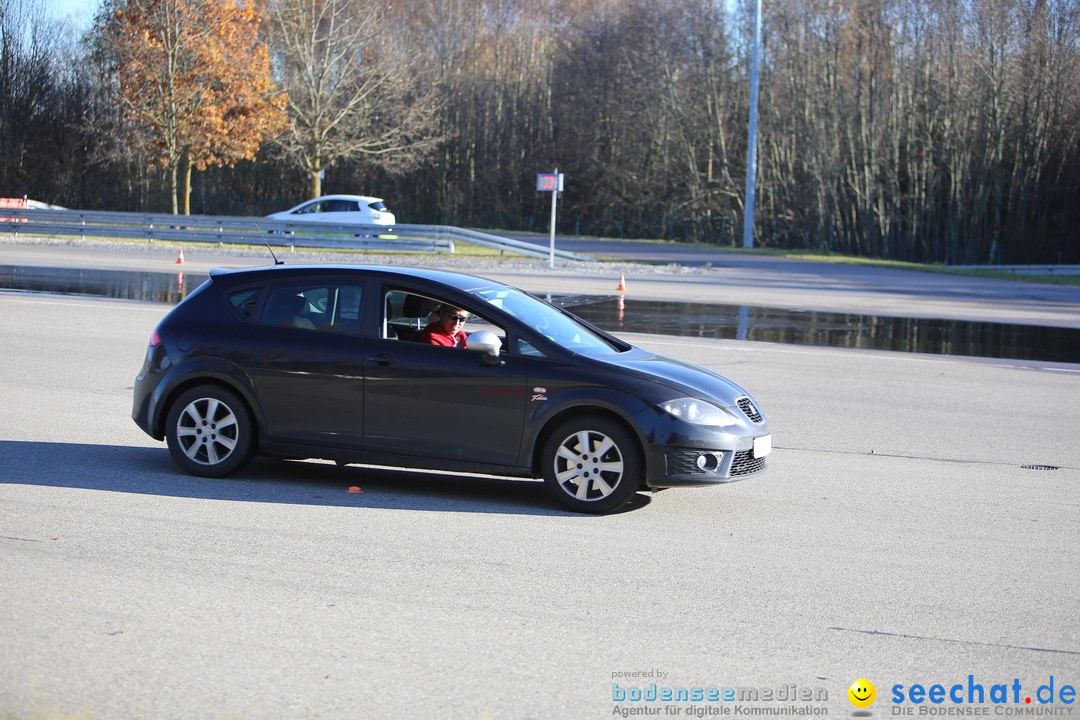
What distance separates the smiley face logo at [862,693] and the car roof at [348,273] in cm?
396

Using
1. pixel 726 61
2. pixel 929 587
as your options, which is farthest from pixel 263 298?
pixel 726 61

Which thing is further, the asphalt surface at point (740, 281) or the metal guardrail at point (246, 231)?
the metal guardrail at point (246, 231)

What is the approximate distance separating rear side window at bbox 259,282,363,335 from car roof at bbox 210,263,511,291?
101 mm

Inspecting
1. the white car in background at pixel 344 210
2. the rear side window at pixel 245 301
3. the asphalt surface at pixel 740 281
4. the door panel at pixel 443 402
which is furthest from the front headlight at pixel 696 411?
the white car in background at pixel 344 210

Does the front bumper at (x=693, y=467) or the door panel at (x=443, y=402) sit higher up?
the door panel at (x=443, y=402)

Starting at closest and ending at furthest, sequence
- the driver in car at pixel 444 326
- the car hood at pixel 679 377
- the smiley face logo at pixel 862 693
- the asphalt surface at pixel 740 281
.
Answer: the smiley face logo at pixel 862 693
the car hood at pixel 679 377
the driver in car at pixel 444 326
the asphalt surface at pixel 740 281

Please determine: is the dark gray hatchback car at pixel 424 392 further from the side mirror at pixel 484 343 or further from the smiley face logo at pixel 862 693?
the smiley face logo at pixel 862 693

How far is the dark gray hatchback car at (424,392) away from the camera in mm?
7082

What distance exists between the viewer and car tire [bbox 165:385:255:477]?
25.2ft

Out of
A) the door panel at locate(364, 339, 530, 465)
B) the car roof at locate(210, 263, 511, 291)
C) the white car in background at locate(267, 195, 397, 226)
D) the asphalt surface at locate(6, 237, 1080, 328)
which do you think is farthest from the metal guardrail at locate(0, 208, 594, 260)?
the door panel at locate(364, 339, 530, 465)

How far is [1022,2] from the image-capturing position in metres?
44.8

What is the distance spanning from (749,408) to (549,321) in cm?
147

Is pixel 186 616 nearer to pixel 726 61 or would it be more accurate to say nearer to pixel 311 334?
pixel 311 334

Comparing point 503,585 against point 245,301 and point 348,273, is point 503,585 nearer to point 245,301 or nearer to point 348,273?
point 348,273
